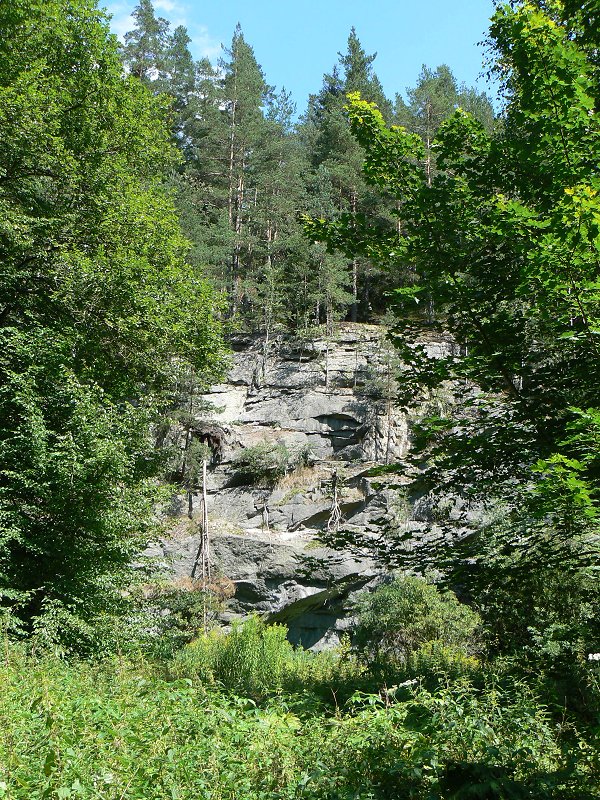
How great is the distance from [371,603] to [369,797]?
1161 cm

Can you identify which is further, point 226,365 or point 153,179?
point 153,179

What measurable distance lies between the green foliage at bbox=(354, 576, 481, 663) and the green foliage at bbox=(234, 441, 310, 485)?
11.3 m

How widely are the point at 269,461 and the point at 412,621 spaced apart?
41.4 ft

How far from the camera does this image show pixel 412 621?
1320cm

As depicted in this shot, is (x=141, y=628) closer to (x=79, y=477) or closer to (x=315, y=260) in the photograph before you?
(x=79, y=477)

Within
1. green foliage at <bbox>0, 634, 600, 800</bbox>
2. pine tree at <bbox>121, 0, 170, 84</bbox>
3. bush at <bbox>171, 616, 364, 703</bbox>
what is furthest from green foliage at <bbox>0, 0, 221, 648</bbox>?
pine tree at <bbox>121, 0, 170, 84</bbox>

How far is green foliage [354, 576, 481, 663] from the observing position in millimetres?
12484

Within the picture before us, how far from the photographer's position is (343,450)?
26.4 meters

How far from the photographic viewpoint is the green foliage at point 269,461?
25.1 metres

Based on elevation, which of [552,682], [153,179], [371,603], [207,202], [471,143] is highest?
[207,202]

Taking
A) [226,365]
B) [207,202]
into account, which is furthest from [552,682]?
[207,202]

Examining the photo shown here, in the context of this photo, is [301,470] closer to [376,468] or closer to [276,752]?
[376,468]

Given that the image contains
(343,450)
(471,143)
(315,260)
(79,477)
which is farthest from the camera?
(315,260)

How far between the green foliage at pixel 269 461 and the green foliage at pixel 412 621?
37.1 feet
